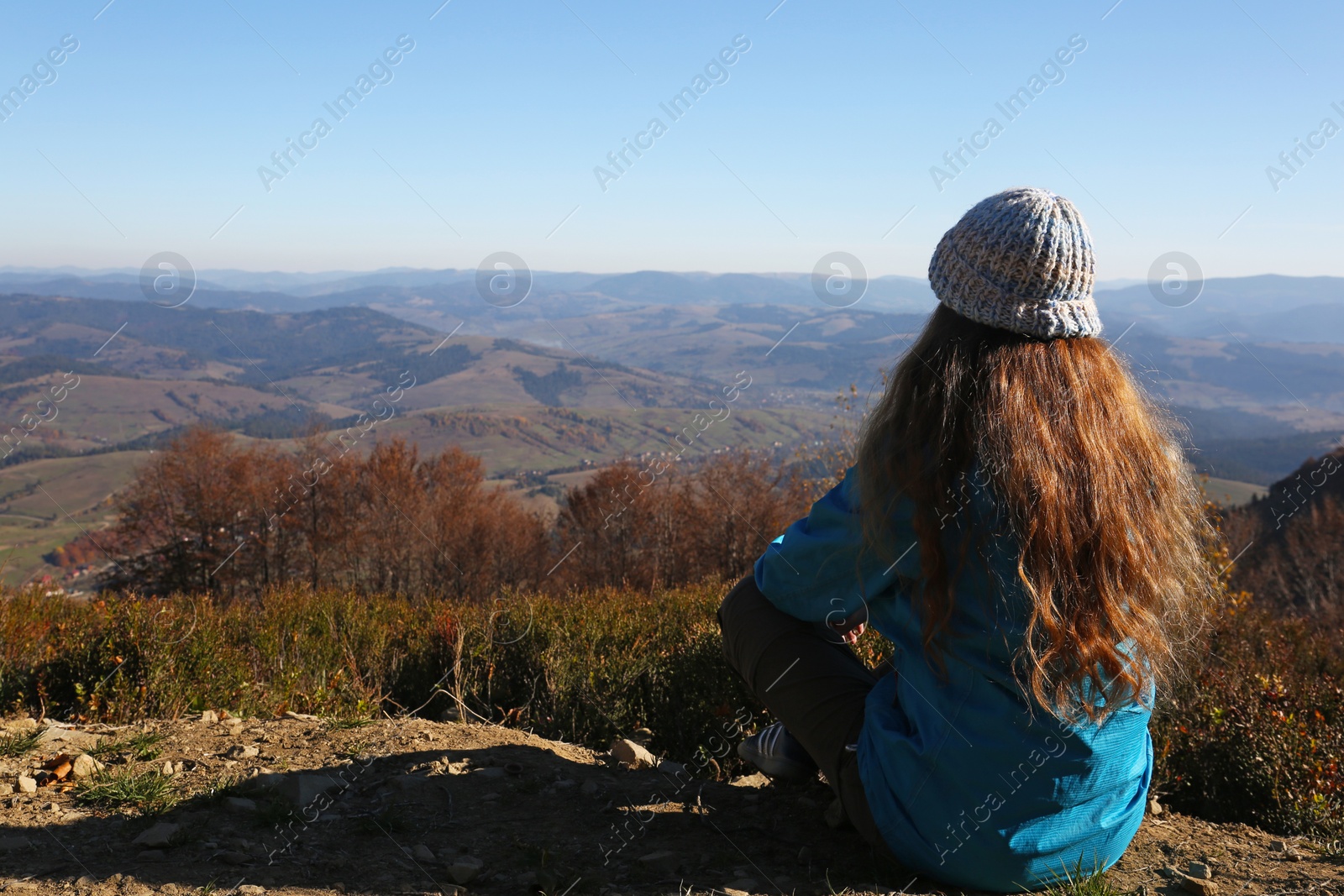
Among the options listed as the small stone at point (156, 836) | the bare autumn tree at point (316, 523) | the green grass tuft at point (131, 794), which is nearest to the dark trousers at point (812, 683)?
the small stone at point (156, 836)

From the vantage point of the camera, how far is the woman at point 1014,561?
160 centimetres

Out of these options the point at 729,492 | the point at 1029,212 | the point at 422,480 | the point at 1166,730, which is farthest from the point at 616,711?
the point at 422,480

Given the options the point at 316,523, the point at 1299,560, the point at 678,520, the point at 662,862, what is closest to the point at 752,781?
the point at 662,862

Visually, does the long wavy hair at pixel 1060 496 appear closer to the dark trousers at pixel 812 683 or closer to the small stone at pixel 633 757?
the dark trousers at pixel 812 683

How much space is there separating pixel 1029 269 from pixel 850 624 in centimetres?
99

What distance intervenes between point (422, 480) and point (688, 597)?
31.8m

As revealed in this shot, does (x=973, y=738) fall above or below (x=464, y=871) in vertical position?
above

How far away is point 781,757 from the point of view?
2.37 meters

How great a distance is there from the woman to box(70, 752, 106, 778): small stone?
243 centimetres

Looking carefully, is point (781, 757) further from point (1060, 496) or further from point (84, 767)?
point (84, 767)

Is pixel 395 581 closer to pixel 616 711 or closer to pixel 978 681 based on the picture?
pixel 616 711

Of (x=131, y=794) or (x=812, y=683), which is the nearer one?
(x=812, y=683)

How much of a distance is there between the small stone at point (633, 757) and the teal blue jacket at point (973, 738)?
1.30 m

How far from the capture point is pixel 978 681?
172cm
